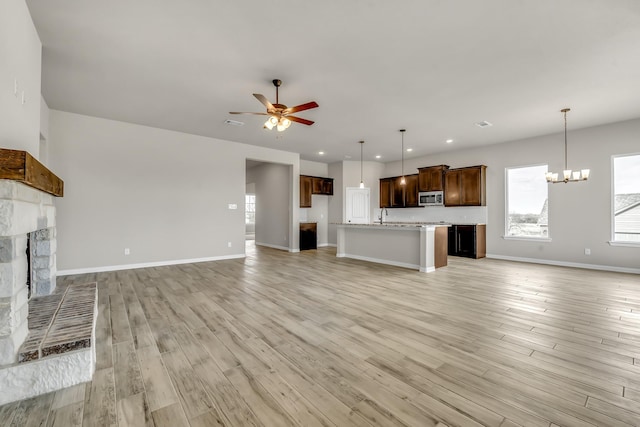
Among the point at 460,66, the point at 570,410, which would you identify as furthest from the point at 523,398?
the point at 460,66

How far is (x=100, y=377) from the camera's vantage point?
1.95m

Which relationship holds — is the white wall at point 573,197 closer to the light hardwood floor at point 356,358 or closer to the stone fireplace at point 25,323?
the light hardwood floor at point 356,358

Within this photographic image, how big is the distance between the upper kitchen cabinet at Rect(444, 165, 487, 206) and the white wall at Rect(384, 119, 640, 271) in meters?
0.23

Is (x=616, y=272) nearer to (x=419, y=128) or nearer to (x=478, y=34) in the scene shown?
(x=419, y=128)

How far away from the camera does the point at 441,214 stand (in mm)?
8375

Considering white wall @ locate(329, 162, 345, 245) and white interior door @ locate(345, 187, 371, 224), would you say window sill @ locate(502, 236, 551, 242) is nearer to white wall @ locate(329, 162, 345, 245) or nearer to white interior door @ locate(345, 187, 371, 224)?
white interior door @ locate(345, 187, 371, 224)

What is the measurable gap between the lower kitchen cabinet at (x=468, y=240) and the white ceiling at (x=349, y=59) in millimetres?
2865

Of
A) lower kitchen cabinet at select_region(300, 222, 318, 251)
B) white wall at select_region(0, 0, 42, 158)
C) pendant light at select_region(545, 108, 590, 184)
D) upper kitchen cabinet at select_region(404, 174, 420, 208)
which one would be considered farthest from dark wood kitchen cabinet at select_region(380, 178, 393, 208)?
white wall at select_region(0, 0, 42, 158)

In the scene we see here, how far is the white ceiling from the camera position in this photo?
2562 millimetres

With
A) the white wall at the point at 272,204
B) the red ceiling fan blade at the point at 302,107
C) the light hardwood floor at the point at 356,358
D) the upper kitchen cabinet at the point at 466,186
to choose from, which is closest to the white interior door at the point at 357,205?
the white wall at the point at 272,204

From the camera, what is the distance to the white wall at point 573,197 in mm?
5598

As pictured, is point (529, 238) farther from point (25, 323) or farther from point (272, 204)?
point (25, 323)

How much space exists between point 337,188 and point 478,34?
6.97 m

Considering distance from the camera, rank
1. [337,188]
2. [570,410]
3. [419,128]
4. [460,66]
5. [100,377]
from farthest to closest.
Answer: [337,188]
[419,128]
[460,66]
[100,377]
[570,410]
